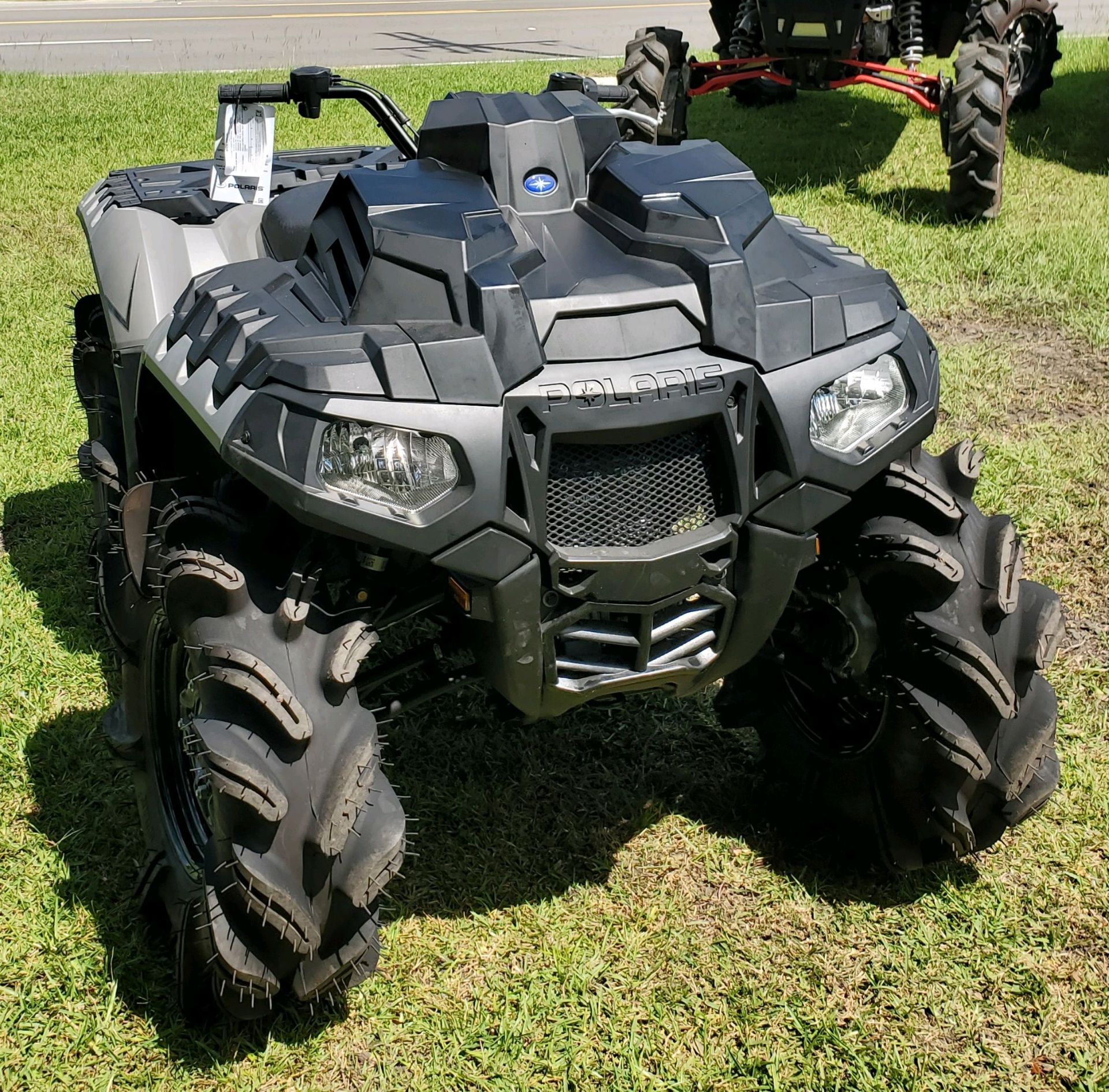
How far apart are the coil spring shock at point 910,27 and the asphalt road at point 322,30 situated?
640 centimetres

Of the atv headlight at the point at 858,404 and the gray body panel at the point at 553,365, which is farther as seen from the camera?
the atv headlight at the point at 858,404

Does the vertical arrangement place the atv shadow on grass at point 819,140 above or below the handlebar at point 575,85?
below

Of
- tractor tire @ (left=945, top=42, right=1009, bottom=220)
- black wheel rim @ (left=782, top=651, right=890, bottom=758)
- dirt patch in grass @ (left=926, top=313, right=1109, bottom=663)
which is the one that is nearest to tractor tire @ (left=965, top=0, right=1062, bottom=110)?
tractor tire @ (left=945, top=42, right=1009, bottom=220)

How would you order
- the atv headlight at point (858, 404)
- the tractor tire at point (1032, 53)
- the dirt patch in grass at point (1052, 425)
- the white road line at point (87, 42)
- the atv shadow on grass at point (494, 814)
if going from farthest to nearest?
1. the white road line at point (87, 42)
2. the tractor tire at point (1032, 53)
3. the dirt patch in grass at point (1052, 425)
4. the atv shadow on grass at point (494, 814)
5. the atv headlight at point (858, 404)

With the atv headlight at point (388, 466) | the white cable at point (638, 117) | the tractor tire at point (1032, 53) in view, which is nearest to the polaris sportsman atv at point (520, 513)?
the atv headlight at point (388, 466)

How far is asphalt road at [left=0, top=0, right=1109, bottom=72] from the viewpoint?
14.5m

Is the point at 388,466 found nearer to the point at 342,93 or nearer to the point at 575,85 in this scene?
the point at 575,85

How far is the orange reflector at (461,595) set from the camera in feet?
7.77

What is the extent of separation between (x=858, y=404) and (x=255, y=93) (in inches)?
67.1

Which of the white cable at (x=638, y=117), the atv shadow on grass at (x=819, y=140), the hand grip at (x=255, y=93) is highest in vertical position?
the hand grip at (x=255, y=93)

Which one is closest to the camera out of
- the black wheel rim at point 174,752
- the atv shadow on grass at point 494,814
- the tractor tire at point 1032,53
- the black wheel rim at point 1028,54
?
the black wheel rim at point 174,752

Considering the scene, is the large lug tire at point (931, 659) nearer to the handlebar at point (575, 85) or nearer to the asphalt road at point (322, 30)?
the handlebar at point (575, 85)

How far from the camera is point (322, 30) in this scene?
56.4 feet

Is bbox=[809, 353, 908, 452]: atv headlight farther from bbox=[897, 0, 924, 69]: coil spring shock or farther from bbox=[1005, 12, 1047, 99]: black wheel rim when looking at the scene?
bbox=[1005, 12, 1047, 99]: black wheel rim
